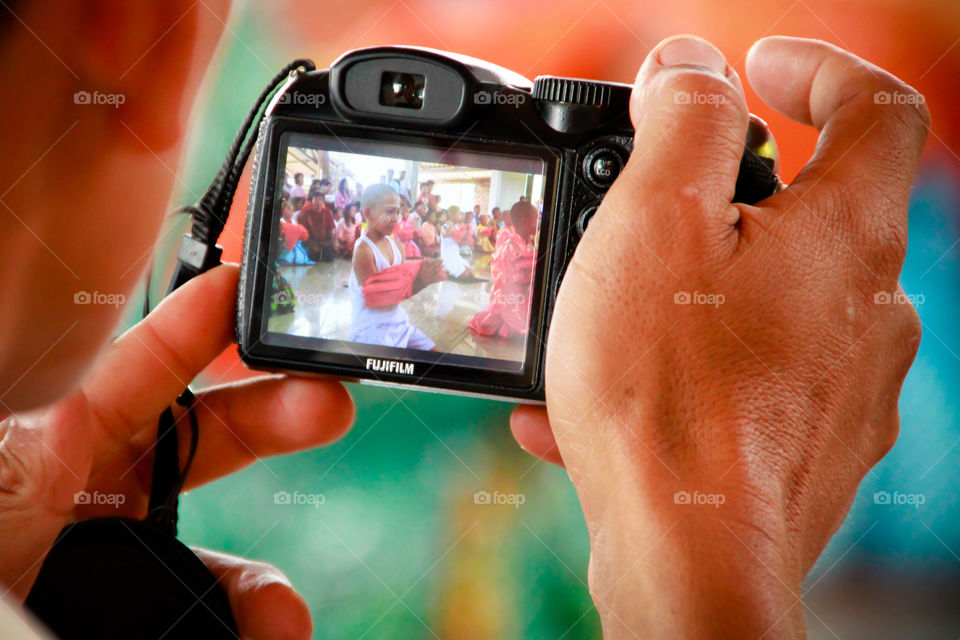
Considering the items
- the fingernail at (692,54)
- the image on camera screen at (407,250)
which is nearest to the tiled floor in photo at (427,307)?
the image on camera screen at (407,250)

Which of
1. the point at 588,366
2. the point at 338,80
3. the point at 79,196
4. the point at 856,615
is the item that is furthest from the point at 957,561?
the point at 79,196

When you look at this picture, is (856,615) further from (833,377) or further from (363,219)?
(363,219)

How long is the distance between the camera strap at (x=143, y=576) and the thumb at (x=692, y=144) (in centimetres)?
33

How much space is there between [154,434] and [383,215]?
0.33m

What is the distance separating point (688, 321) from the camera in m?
0.40

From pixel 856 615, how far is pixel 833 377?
24.3 inches

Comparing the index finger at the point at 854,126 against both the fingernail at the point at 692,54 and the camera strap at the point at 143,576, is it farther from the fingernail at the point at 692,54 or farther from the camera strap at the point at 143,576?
the camera strap at the point at 143,576

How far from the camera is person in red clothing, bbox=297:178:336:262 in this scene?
1.92 ft

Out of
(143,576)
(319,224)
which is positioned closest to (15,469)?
(143,576)

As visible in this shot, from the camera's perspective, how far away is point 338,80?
58cm

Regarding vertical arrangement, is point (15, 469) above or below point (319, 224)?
below

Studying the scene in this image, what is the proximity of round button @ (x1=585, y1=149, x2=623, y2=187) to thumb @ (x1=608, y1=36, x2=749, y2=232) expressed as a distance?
0.45 ft

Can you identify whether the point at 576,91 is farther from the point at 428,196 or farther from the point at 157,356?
the point at 157,356

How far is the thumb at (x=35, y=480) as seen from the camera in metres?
0.47
